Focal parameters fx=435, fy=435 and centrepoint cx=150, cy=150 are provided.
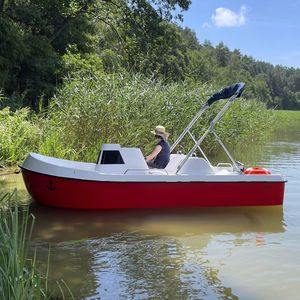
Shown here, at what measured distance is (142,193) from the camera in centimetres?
686

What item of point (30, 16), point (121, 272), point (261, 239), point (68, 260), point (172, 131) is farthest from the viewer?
point (30, 16)

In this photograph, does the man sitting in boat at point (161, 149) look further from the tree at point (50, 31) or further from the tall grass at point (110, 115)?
the tree at point (50, 31)

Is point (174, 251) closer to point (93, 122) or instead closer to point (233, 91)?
point (233, 91)

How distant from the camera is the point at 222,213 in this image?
7.20 meters

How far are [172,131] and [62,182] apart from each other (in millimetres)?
6099

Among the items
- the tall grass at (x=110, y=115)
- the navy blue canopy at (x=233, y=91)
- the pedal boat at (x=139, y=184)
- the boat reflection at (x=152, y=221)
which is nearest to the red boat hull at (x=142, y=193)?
the pedal boat at (x=139, y=184)

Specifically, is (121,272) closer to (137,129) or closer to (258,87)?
(137,129)

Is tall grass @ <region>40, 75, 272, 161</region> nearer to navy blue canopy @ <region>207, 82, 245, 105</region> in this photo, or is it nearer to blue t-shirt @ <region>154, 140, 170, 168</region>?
blue t-shirt @ <region>154, 140, 170, 168</region>

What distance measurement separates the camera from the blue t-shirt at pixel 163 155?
24.2 ft

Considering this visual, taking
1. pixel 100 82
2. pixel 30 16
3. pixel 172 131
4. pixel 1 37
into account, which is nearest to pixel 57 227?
pixel 100 82

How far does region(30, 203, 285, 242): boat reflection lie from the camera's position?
19.7 feet

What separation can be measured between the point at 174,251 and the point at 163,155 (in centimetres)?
245

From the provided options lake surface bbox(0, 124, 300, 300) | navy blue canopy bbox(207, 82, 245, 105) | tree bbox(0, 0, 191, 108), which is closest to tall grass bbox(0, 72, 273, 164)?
lake surface bbox(0, 124, 300, 300)

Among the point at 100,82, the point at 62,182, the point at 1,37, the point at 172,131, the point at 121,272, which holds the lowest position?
the point at 121,272
